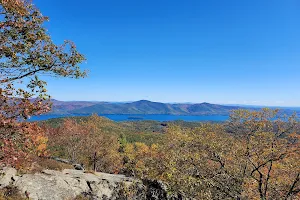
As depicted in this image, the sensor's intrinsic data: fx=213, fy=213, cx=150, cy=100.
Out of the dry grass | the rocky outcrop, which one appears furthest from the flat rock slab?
the dry grass

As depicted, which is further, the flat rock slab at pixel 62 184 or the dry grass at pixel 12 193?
the flat rock slab at pixel 62 184

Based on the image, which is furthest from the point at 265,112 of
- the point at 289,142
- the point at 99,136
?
the point at 99,136

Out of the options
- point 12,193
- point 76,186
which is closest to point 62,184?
point 76,186

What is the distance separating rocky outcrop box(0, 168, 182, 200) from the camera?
20.1m

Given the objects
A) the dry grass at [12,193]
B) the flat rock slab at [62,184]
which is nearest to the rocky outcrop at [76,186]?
the flat rock slab at [62,184]

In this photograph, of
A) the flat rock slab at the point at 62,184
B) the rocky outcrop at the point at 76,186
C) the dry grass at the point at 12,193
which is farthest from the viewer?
the rocky outcrop at the point at 76,186

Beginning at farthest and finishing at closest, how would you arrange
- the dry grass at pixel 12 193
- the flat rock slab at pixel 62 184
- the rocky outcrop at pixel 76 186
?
the rocky outcrop at pixel 76 186 → the flat rock slab at pixel 62 184 → the dry grass at pixel 12 193

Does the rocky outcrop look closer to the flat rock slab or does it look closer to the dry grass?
the flat rock slab

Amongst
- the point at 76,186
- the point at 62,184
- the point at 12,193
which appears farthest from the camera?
the point at 76,186

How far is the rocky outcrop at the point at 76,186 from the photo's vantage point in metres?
20.1

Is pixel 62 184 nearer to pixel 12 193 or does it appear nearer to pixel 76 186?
pixel 76 186

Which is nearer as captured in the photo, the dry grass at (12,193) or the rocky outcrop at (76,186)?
the dry grass at (12,193)

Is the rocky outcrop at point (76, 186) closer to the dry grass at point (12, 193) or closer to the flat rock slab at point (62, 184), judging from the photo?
the flat rock slab at point (62, 184)

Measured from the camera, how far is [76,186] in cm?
2383
